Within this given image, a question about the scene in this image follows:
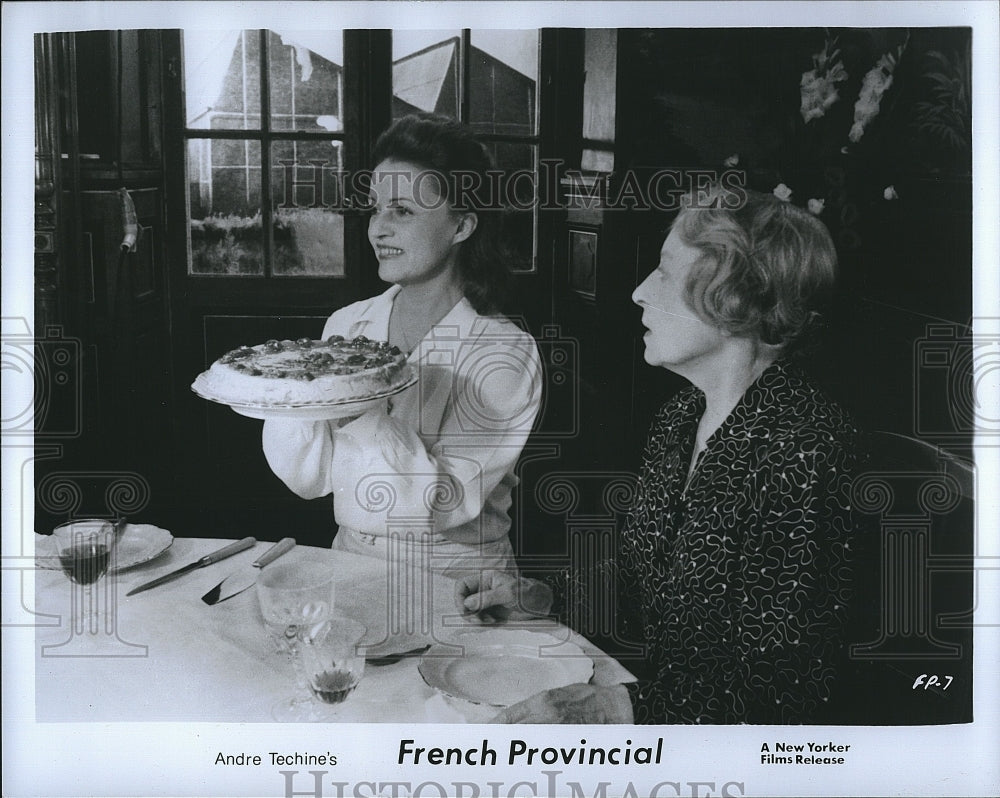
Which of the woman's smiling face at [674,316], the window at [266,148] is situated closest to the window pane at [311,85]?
the window at [266,148]

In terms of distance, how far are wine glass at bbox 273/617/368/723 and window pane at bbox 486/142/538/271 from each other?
60cm

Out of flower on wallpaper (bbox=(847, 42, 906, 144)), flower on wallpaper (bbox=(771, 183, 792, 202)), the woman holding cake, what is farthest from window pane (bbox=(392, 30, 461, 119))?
flower on wallpaper (bbox=(847, 42, 906, 144))

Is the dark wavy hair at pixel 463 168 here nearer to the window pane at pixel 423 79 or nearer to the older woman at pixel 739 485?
the window pane at pixel 423 79

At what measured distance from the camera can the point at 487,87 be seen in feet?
4.94

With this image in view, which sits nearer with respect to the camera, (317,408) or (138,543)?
(317,408)

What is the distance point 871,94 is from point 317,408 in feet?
3.01

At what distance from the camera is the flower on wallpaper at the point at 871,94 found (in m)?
1.50

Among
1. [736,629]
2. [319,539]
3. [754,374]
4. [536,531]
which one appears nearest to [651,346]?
[754,374]

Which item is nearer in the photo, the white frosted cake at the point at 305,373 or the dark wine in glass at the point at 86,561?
the white frosted cake at the point at 305,373

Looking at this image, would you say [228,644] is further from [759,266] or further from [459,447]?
[759,266]

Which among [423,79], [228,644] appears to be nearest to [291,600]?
[228,644]

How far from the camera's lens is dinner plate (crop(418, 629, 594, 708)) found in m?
1.53

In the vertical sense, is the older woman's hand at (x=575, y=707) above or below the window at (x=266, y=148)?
below

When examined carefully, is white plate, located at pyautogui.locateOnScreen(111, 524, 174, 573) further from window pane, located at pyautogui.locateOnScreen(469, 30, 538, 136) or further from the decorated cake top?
window pane, located at pyautogui.locateOnScreen(469, 30, 538, 136)
